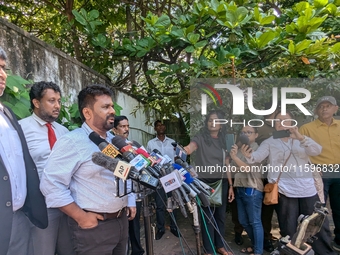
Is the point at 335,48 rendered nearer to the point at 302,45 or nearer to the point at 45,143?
the point at 302,45

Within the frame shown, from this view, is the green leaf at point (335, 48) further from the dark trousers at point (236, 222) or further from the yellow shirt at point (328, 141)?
the dark trousers at point (236, 222)

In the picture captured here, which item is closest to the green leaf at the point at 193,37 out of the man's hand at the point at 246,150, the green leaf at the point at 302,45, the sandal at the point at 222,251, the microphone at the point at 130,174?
the green leaf at the point at 302,45

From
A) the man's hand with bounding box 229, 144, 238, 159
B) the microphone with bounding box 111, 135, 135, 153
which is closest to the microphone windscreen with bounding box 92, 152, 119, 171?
the microphone with bounding box 111, 135, 135, 153

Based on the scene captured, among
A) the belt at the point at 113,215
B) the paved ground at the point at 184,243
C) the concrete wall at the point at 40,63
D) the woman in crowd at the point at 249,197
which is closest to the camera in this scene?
the belt at the point at 113,215

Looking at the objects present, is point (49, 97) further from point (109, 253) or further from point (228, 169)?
point (228, 169)

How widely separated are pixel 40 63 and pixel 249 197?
272 centimetres

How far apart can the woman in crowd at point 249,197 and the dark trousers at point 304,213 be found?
0.28m

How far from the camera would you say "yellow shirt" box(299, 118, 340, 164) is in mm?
3133

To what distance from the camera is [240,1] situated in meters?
3.26

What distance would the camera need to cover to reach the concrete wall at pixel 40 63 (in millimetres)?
2285

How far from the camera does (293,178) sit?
2.91 metres

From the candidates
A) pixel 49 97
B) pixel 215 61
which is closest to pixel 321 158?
pixel 215 61

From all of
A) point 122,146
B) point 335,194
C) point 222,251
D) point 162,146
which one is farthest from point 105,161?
point 335,194

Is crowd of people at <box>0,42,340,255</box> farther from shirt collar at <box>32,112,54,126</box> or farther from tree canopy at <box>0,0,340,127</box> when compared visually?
tree canopy at <box>0,0,340,127</box>
